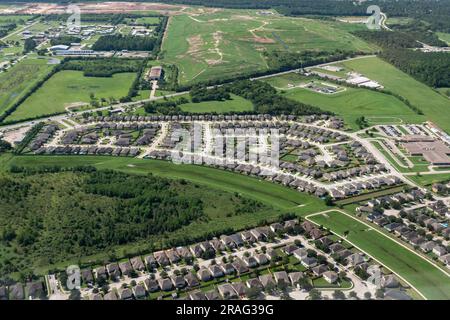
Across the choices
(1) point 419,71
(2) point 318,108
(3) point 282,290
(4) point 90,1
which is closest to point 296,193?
(3) point 282,290

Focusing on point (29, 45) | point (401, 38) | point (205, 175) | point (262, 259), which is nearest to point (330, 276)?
point (262, 259)

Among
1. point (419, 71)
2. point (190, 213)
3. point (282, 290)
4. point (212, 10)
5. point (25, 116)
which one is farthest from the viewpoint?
point (212, 10)

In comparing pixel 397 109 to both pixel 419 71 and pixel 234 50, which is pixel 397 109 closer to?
pixel 419 71

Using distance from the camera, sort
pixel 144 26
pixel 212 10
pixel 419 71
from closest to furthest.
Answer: pixel 419 71
pixel 144 26
pixel 212 10

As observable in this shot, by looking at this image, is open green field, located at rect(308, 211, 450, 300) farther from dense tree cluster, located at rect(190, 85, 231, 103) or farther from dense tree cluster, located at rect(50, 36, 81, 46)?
dense tree cluster, located at rect(50, 36, 81, 46)

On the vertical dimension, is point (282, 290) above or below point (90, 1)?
below

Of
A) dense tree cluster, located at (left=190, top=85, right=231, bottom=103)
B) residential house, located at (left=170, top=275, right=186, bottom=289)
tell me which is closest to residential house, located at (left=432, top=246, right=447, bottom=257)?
residential house, located at (left=170, top=275, right=186, bottom=289)
